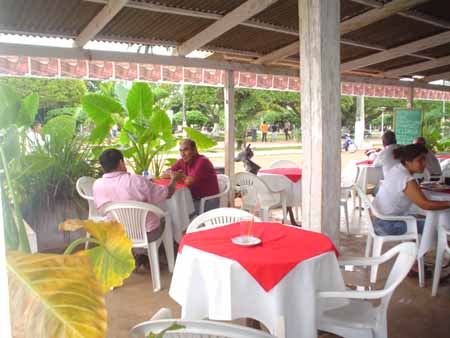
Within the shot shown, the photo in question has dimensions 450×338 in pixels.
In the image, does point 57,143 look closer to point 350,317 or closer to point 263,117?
point 350,317

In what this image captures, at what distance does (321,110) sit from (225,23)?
233cm

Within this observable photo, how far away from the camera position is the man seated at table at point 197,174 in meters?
4.66

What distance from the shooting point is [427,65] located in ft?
23.9

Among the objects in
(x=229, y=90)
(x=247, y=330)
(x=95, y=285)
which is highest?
(x=229, y=90)

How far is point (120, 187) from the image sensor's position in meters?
3.39

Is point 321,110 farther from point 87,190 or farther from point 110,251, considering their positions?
point 87,190

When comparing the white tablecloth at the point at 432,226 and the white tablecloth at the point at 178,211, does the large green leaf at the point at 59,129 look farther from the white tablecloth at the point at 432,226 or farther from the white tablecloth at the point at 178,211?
the white tablecloth at the point at 432,226

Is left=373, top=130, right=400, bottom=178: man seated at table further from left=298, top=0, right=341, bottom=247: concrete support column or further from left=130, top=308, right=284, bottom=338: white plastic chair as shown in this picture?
left=130, top=308, right=284, bottom=338: white plastic chair


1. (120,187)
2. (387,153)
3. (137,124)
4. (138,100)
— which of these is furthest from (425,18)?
(120,187)

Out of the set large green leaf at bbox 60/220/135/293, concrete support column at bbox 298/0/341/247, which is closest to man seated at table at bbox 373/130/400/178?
concrete support column at bbox 298/0/341/247

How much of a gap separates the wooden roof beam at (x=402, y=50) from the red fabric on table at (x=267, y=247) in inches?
178

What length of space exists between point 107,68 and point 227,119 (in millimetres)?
1839

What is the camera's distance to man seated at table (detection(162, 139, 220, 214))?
466 cm

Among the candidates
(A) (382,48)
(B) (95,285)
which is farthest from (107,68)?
(B) (95,285)
